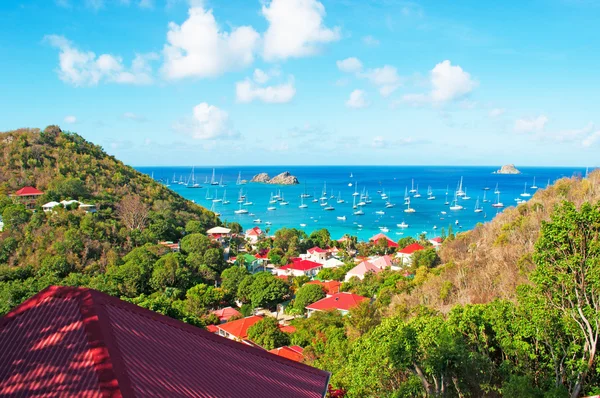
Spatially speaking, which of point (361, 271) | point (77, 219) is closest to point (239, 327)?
point (361, 271)

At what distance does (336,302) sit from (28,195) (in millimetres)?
33595

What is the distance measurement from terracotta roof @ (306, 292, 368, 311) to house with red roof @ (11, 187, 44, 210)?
1205 inches

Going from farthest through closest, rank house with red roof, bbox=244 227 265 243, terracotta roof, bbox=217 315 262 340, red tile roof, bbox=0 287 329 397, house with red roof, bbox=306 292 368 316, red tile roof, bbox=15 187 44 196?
house with red roof, bbox=244 227 265 243
red tile roof, bbox=15 187 44 196
house with red roof, bbox=306 292 368 316
terracotta roof, bbox=217 315 262 340
red tile roof, bbox=0 287 329 397

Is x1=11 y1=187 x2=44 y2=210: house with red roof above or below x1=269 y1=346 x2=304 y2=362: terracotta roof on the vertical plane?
above

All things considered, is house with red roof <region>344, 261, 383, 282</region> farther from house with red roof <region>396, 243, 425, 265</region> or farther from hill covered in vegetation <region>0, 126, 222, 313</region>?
hill covered in vegetation <region>0, 126, 222, 313</region>

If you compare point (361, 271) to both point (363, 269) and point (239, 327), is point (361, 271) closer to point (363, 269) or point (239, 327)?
point (363, 269)

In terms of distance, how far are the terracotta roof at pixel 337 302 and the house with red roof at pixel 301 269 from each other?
38.0 ft

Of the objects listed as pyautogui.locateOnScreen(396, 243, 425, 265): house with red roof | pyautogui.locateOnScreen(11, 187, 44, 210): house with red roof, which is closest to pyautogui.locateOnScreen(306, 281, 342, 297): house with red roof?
pyautogui.locateOnScreen(396, 243, 425, 265): house with red roof

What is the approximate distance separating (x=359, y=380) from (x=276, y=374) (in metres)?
3.25

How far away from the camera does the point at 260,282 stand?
27.8m

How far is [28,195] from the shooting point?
1576 inches

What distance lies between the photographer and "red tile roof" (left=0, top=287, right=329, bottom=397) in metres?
4.03

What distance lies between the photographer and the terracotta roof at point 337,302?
25.2 meters

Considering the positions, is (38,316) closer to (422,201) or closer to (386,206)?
(386,206)
